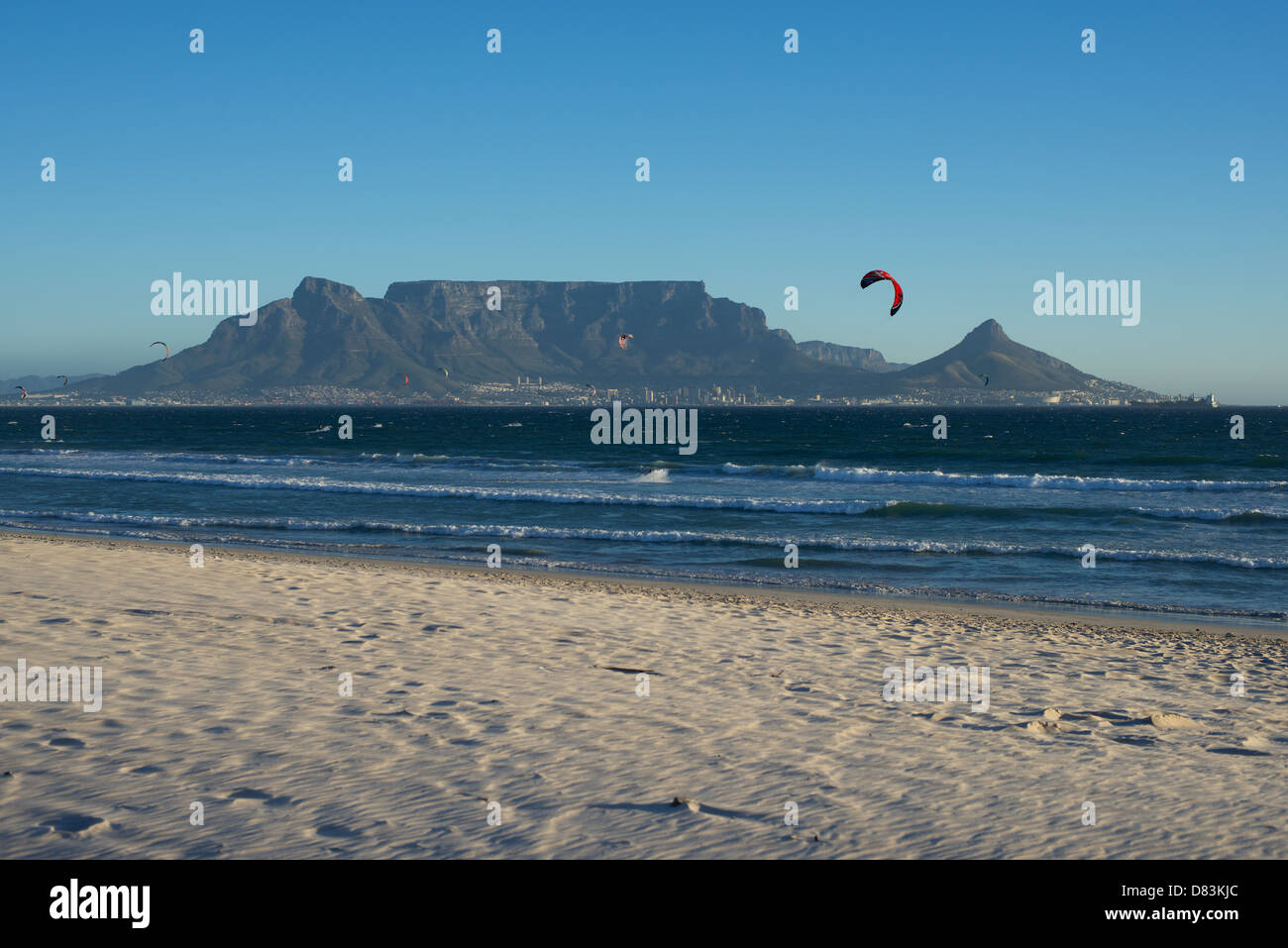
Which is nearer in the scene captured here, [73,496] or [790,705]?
[790,705]

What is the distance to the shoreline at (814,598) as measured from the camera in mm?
13182

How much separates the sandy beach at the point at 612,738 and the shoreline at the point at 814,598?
0.80 meters

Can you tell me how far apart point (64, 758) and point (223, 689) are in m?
1.91

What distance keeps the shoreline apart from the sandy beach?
0.80m

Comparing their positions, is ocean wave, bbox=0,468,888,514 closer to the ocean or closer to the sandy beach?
the ocean

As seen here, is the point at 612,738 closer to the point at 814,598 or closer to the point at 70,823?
the point at 70,823

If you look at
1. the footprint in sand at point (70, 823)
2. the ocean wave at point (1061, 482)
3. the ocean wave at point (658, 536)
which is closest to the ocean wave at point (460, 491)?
Result: the ocean wave at point (658, 536)

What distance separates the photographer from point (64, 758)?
601 cm

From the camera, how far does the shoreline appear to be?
519 inches

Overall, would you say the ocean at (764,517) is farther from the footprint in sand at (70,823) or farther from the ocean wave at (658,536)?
the footprint in sand at (70,823)

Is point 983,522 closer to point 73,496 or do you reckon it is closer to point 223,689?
point 223,689

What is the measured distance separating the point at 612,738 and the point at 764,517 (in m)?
20.2

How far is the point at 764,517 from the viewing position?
26828mm
